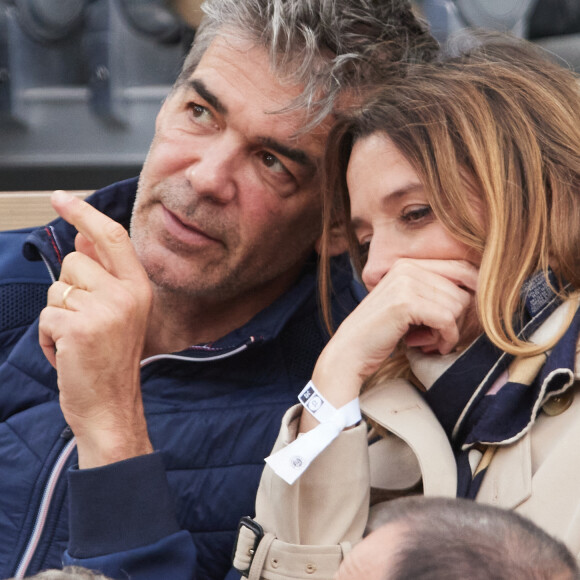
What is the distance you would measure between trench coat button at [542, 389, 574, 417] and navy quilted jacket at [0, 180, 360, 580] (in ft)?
2.47

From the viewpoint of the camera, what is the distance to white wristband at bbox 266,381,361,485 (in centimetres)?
160

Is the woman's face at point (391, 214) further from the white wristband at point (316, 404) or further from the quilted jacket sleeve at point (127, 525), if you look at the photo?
the quilted jacket sleeve at point (127, 525)

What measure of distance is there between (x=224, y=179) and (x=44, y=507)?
86 cm

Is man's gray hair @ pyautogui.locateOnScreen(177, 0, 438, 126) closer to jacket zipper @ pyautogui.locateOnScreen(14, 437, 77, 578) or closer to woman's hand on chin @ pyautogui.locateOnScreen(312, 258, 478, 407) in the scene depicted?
woman's hand on chin @ pyautogui.locateOnScreen(312, 258, 478, 407)

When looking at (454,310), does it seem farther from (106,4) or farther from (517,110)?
(106,4)

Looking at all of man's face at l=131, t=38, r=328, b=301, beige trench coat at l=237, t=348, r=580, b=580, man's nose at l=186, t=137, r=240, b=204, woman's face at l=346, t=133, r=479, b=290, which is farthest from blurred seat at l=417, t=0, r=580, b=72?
beige trench coat at l=237, t=348, r=580, b=580

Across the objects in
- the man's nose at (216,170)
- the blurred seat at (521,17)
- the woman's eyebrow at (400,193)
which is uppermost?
the blurred seat at (521,17)

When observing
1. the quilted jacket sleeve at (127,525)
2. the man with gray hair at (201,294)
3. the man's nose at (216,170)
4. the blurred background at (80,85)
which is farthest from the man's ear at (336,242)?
the blurred background at (80,85)

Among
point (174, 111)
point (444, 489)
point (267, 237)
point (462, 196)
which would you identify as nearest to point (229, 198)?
point (267, 237)

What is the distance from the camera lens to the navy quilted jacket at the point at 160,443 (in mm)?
1760

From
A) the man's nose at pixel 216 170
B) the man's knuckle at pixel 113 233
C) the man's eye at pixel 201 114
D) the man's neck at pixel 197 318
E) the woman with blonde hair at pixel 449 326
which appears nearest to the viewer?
the woman with blonde hair at pixel 449 326

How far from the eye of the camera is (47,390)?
2.24m

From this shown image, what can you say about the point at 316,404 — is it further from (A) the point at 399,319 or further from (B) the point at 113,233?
(B) the point at 113,233

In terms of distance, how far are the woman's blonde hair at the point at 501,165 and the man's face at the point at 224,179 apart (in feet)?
1.14
